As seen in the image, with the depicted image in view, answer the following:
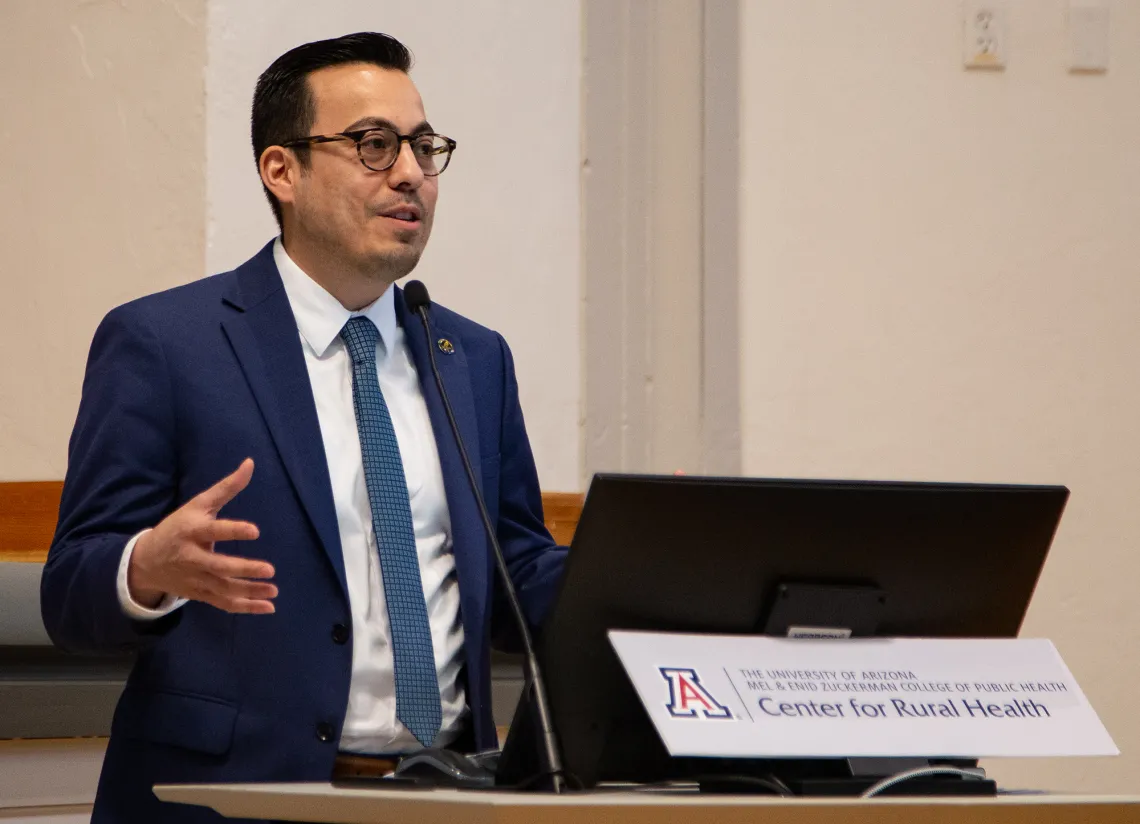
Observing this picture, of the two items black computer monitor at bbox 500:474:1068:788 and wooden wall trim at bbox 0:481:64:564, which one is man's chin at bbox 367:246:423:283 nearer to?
black computer monitor at bbox 500:474:1068:788

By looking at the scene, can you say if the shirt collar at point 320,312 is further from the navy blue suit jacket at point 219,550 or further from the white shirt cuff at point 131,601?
the white shirt cuff at point 131,601

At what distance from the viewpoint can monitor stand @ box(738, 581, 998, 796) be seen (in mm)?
1104

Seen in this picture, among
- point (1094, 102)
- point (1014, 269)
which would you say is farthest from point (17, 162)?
point (1094, 102)

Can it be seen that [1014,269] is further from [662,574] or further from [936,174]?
[662,574]

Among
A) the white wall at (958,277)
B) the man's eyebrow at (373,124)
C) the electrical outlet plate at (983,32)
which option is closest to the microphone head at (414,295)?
the man's eyebrow at (373,124)

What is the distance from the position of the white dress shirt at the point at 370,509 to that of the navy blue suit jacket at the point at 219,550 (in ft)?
0.10

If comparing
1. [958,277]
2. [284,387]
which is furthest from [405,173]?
[958,277]

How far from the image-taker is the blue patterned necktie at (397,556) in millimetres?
1529

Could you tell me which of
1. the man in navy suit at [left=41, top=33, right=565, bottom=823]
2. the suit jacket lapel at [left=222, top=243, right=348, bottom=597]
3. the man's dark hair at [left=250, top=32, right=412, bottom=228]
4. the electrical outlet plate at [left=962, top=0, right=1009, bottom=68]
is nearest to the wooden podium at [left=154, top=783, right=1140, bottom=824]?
the man in navy suit at [left=41, top=33, right=565, bottom=823]

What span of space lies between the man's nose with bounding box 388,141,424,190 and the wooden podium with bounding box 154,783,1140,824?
0.89 m

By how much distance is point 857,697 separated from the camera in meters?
1.12

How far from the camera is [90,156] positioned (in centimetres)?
254

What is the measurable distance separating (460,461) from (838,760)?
2.26ft

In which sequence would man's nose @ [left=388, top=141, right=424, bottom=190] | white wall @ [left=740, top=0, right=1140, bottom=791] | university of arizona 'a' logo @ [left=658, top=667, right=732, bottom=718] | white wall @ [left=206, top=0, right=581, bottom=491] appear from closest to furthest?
1. university of arizona 'a' logo @ [left=658, top=667, right=732, bottom=718]
2. man's nose @ [left=388, top=141, right=424, bottom=190]
3. white wall @ [left=206, top=0, right=581, bottom=491]
4. white wall @ [left=740, top=0, right=1140, bottom=791]
